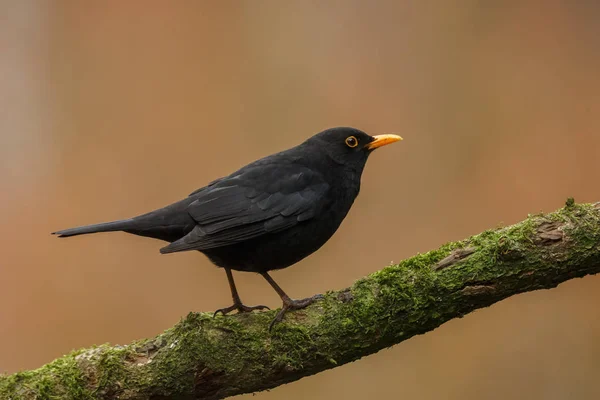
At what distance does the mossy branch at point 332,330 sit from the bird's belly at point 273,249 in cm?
49

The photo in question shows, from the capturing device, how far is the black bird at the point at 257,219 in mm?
3508

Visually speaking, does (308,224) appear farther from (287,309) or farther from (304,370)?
(304,370)

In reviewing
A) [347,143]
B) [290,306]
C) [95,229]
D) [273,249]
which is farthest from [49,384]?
[347,143]

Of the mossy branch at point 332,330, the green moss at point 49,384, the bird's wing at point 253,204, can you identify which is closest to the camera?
the mossy branch at point 332,330

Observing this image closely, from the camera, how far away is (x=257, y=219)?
3557 millimetres

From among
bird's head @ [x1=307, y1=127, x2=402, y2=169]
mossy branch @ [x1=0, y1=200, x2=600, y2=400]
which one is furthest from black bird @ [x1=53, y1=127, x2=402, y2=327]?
mossy branch @ [x1=0, y1=200, x2=600, y2=400]

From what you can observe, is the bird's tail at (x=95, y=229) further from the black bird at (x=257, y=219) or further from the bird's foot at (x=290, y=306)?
the bird's foot at (x=290, y=306)

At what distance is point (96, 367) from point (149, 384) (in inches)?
11.6

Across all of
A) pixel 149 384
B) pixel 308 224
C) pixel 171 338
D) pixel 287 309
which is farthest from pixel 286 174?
pixel 149 384

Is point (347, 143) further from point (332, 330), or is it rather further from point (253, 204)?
point (332, 330)

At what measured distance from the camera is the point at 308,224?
12.0 feet

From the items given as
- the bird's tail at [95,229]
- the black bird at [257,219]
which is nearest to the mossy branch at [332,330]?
the black bird at [257,219]

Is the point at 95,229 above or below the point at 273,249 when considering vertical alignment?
above

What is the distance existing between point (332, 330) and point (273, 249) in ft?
2.33
